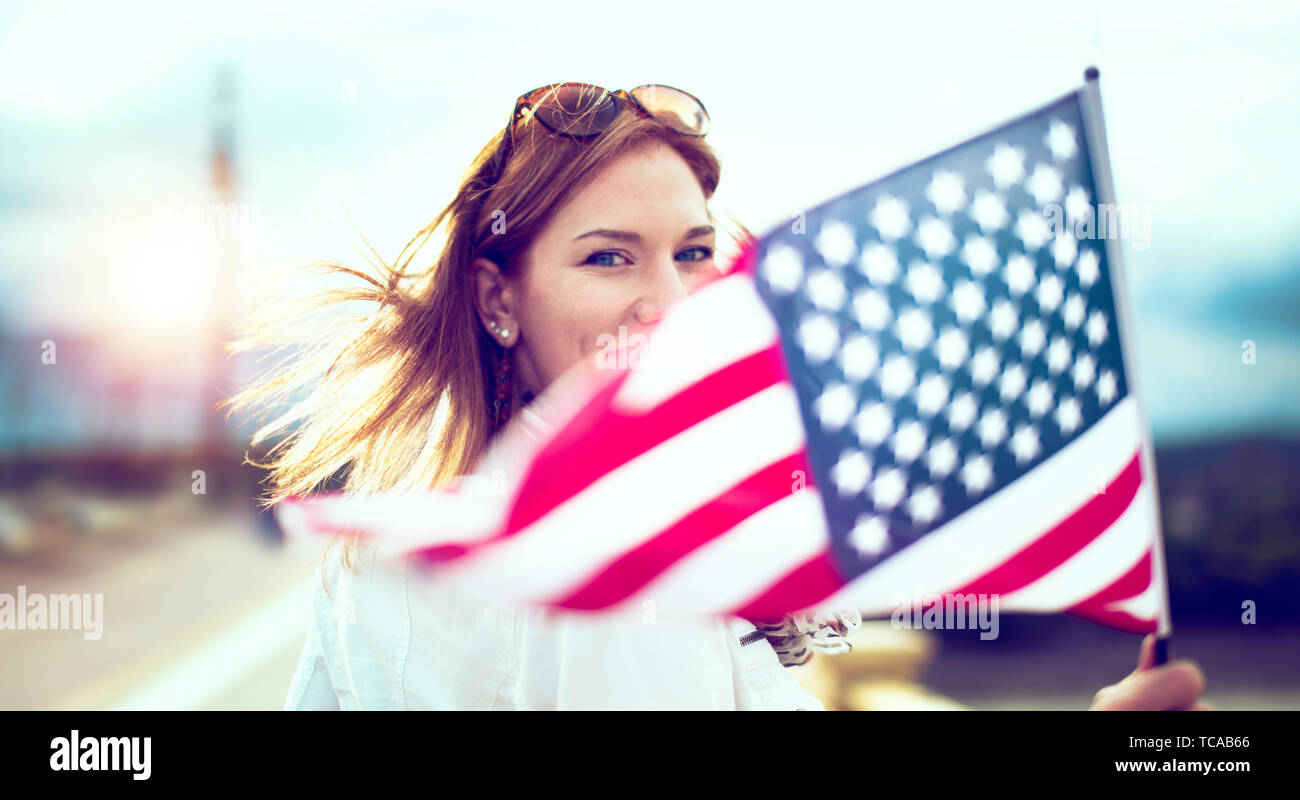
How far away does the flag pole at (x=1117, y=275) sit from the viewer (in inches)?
73.1

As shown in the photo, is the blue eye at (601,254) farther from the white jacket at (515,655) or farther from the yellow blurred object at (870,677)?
the yellow blurred object at (870,677)

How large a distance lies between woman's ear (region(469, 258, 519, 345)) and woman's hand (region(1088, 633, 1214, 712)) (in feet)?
5.14

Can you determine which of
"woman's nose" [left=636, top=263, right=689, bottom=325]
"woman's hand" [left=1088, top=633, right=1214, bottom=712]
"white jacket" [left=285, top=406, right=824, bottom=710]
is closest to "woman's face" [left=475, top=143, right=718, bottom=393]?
"woman's nose" [left=636, top=263, right=689, bottom=325]

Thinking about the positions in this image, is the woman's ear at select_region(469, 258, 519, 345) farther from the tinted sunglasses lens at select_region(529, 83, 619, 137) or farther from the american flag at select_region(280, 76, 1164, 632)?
the tinted sunglasses lens at select_region(529, 83, 619, 137)

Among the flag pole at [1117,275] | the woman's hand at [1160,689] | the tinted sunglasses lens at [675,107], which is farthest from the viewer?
the tinted sunglasses lens at [675,107]

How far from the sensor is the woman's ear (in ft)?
6.37

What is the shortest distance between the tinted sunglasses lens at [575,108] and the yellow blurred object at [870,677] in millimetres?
2567

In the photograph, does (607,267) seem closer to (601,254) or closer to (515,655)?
(601,254)

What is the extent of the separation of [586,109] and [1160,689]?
181cm

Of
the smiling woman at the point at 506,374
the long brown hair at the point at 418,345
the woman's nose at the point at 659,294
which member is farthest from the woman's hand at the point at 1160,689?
the long brown hair at the point at 418,345

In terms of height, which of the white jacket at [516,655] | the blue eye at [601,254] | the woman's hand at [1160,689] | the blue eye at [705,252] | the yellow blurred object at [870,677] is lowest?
the yellow blurred object at [870,677]

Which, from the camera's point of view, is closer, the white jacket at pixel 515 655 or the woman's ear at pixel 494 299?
the white jacket at pixel 515 655

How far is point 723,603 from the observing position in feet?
5.66
